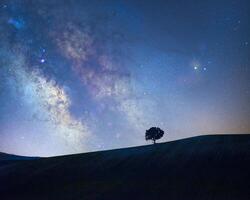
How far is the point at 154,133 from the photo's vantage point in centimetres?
8656

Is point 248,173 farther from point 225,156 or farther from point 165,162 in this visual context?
point 165,162

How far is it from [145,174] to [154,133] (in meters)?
54.1

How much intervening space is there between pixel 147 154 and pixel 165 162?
5.48 metres

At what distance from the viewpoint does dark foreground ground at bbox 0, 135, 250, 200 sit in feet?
84.3

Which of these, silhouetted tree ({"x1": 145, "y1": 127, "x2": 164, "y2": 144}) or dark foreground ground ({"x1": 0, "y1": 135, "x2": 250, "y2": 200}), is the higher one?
silhouetted tree ({"x1": 145, "y1": 127, "x2": 164, "y2": 144})

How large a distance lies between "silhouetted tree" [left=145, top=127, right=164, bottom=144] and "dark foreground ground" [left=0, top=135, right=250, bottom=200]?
37.9m

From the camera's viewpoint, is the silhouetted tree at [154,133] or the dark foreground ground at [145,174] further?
the silhouetted tree at [154,133]

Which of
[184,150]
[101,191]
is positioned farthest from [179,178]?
[184,150]

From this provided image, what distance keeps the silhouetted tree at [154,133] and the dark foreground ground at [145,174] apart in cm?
3787

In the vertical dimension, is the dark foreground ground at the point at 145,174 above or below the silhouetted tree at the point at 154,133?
below

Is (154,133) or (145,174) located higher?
(154,133)

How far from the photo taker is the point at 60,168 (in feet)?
135

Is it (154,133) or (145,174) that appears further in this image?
(154,133)

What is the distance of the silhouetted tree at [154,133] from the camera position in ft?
284
